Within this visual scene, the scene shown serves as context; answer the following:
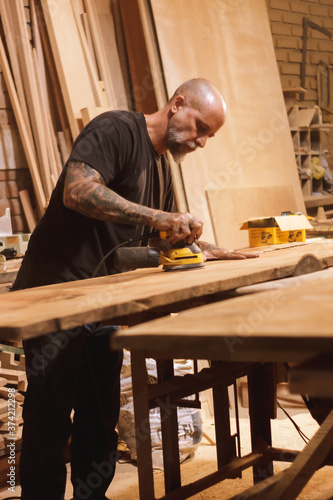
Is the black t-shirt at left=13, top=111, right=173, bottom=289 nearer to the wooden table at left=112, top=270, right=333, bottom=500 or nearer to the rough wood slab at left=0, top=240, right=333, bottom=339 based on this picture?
the rough wood slab at left=0, top=240, right=333, bottom=339

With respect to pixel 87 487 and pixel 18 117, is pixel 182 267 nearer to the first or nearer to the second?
pixel 87 487

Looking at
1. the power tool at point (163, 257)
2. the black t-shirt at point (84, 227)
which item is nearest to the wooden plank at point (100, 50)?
the black t-shirt at point (84, 227)

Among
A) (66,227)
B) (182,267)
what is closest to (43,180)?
(66,227)

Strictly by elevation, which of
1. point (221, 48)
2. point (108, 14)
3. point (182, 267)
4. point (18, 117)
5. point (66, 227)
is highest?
point (108, 14)

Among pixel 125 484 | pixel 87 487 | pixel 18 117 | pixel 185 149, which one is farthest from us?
pixel 18 117

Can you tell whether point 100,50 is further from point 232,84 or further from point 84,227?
point 84,227

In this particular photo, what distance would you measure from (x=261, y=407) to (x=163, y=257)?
0.89m

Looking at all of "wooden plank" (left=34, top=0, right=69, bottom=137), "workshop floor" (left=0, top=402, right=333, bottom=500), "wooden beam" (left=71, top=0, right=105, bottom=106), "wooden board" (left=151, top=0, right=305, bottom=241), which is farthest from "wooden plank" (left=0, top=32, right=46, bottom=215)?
"workshop floor" (left=0, top=402, right=333, bottom=500)

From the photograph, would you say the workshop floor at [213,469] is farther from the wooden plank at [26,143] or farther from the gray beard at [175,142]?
the wooden plank at [26,143]

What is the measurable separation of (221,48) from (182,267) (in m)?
3.59

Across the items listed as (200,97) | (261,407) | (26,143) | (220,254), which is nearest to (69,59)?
(26,143)

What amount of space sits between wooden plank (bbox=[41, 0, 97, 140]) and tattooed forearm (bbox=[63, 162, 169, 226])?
2173 millimetres

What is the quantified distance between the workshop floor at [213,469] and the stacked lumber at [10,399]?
26 cm

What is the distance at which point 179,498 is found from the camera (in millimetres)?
2395
